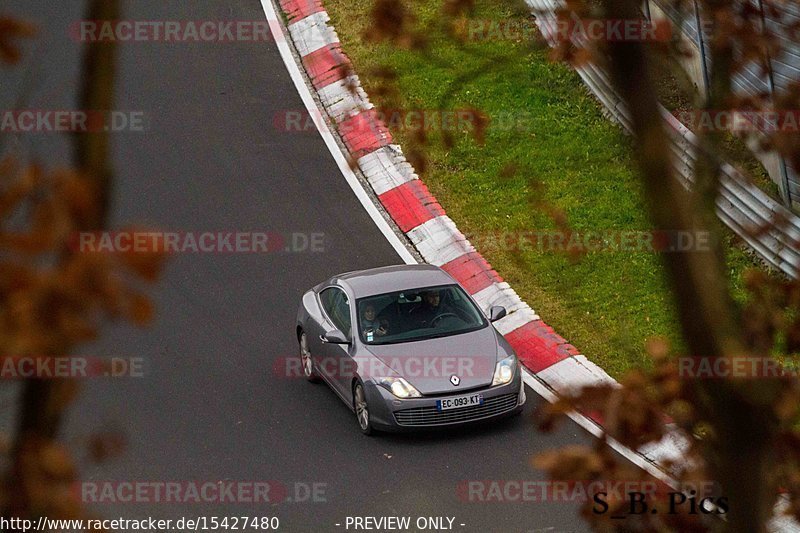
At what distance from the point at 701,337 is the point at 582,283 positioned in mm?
10455

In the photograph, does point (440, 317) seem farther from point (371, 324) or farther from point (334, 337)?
point (334, 337)

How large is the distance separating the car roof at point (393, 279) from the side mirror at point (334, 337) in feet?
1.65

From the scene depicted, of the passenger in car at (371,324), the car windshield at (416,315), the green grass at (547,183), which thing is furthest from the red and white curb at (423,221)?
the passenger in car at (371,324)

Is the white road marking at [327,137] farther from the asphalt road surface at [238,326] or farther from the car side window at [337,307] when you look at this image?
the car side window at [337,307]

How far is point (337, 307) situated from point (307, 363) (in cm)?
80

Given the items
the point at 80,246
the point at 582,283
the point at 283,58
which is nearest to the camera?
the point at 80,246

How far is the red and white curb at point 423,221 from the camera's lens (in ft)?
39.4

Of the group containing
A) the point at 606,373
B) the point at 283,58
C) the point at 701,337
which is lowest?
the point at 606,373

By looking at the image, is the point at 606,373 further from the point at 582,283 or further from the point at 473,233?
the point at 473,233

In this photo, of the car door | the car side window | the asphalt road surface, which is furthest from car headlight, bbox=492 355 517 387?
the car side window

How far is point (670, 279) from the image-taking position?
339cm

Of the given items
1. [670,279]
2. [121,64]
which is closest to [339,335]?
[670,279]

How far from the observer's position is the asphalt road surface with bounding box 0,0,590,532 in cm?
1045

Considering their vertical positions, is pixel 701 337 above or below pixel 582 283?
above
